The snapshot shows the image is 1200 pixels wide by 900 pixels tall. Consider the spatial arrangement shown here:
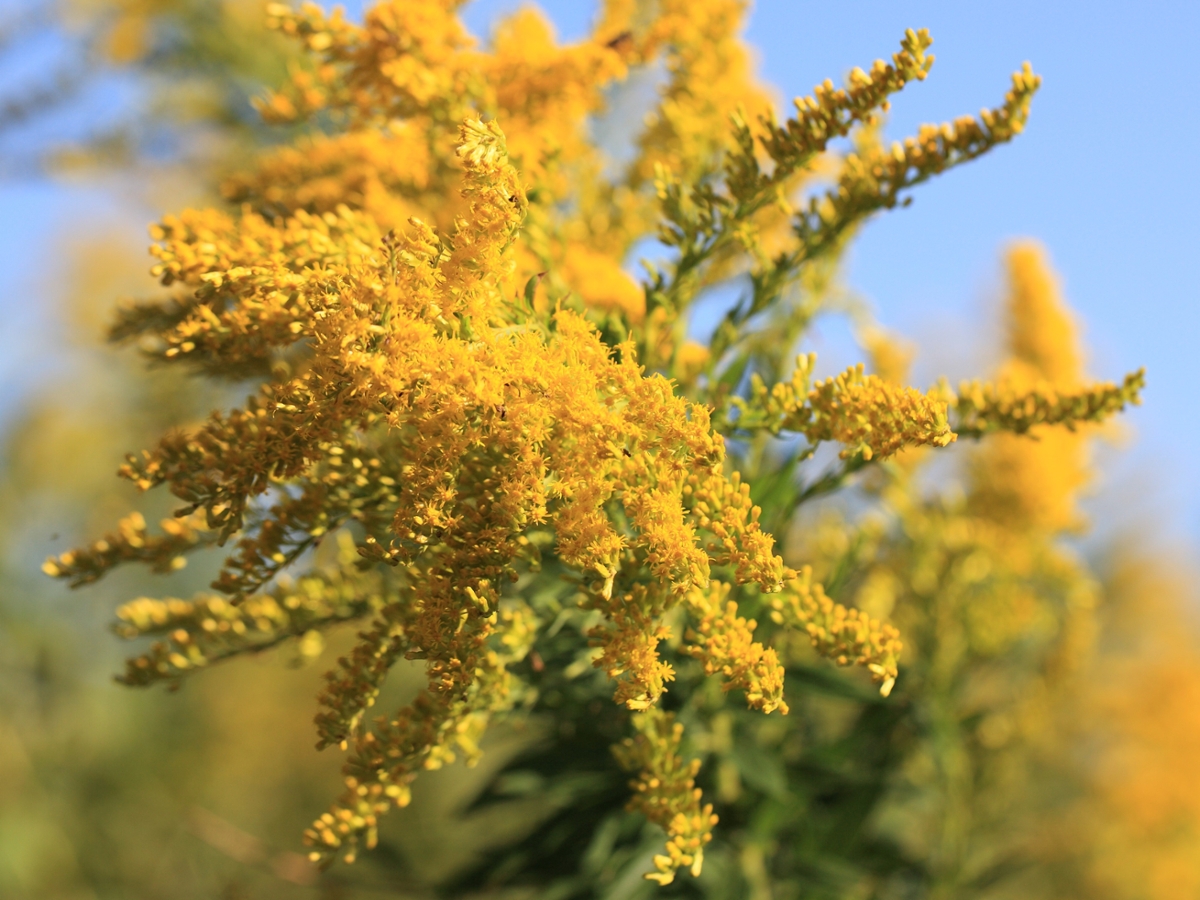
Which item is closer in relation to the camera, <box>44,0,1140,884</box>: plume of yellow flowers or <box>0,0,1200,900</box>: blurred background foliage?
<box>44,0,1140,884</box>: plume of yellow flowers

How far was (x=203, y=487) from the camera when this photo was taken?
1310mm

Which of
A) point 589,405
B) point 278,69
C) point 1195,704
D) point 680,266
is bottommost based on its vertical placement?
point 589,405

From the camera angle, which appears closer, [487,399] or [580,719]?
[487,399]

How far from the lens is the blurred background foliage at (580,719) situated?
6.62 ft

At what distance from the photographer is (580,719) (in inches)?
73.8

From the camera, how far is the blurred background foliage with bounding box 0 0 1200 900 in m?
2.02

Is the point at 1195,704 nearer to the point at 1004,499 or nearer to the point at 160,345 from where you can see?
the point at 1004,499

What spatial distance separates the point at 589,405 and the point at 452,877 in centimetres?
150

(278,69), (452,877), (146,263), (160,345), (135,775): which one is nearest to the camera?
(160,345)

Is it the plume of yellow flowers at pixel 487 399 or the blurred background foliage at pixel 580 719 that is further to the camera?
the blurred background foliage at pixel 580 719

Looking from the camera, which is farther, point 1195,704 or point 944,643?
point 1195,704

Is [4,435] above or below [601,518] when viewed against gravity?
above

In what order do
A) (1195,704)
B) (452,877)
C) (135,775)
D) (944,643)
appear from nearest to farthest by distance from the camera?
(452,877) < (944,643) < (1195,704) < (135,775)

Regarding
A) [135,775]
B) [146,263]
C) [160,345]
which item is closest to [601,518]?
[160,345]
